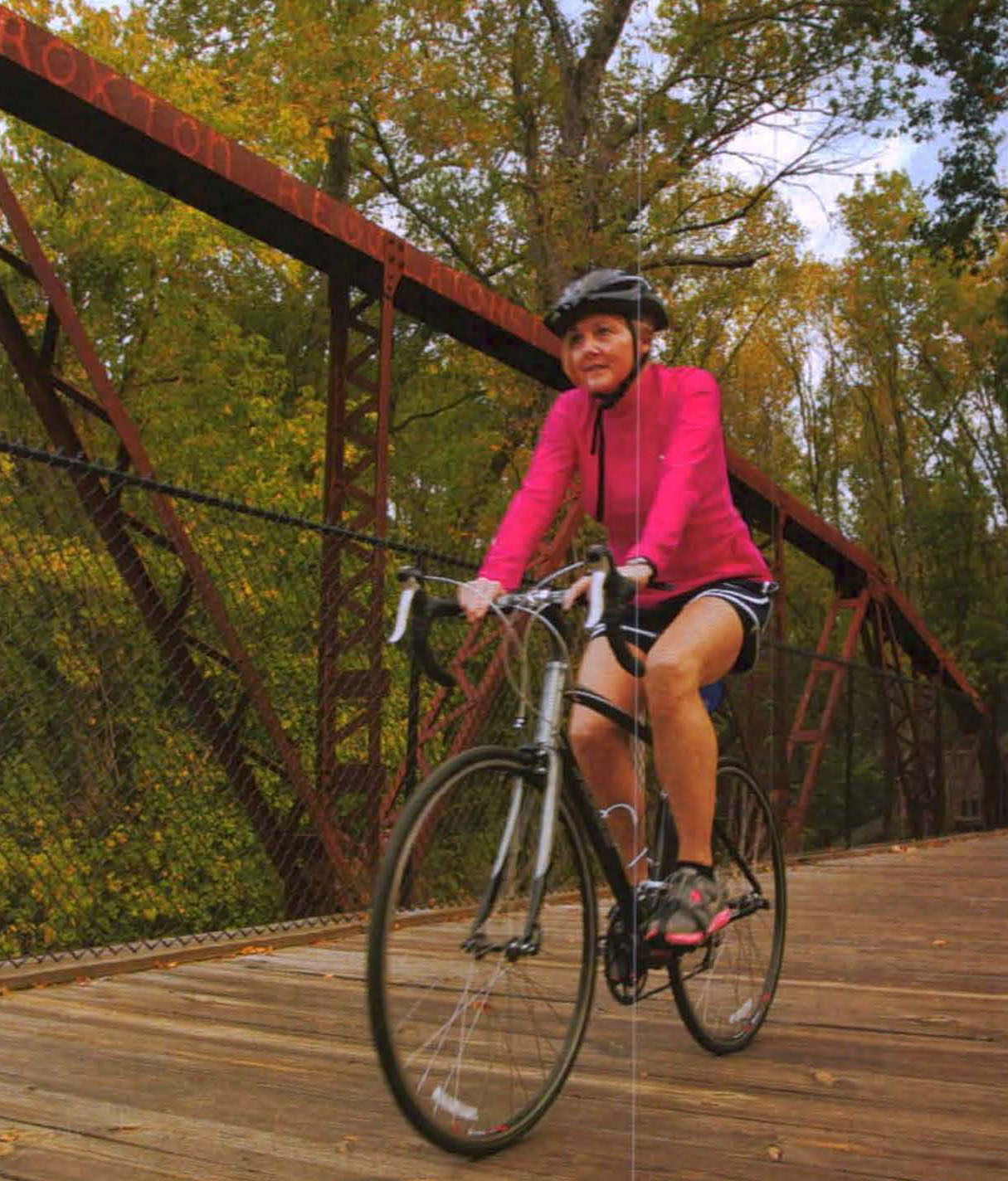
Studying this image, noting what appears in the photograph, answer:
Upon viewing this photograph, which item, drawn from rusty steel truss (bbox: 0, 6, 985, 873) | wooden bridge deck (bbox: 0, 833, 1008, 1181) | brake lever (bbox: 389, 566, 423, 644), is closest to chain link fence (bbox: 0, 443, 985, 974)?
rusty steel truss (bbox: 0, 6, 985, 873)

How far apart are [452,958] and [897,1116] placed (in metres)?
1.04

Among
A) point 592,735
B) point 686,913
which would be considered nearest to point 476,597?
point 592,735

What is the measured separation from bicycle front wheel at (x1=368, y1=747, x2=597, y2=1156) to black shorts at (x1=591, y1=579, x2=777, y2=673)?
0.58 metres

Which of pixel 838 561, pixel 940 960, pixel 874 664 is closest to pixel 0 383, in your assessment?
pixel 838 561

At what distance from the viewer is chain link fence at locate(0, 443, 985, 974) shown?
20.2ft

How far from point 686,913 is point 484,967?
534 mm

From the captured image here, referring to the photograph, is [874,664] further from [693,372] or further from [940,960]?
[693,372]

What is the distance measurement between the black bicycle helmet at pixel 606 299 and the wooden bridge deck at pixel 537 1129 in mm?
1615

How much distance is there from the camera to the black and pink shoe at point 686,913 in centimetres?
295

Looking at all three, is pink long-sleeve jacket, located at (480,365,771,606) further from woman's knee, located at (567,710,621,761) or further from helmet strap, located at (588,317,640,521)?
woman's knee, located at (567,710,621,761)

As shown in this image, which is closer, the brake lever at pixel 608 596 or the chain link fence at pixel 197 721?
the brake lever at pixel 608 596

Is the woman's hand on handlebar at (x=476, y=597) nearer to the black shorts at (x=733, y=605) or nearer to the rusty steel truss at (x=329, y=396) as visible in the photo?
the black shorts at (x=733, y=605)

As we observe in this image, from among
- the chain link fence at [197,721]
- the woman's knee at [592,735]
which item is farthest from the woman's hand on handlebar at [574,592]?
the chain link fence at [197,721]

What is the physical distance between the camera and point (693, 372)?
319 centimetres
